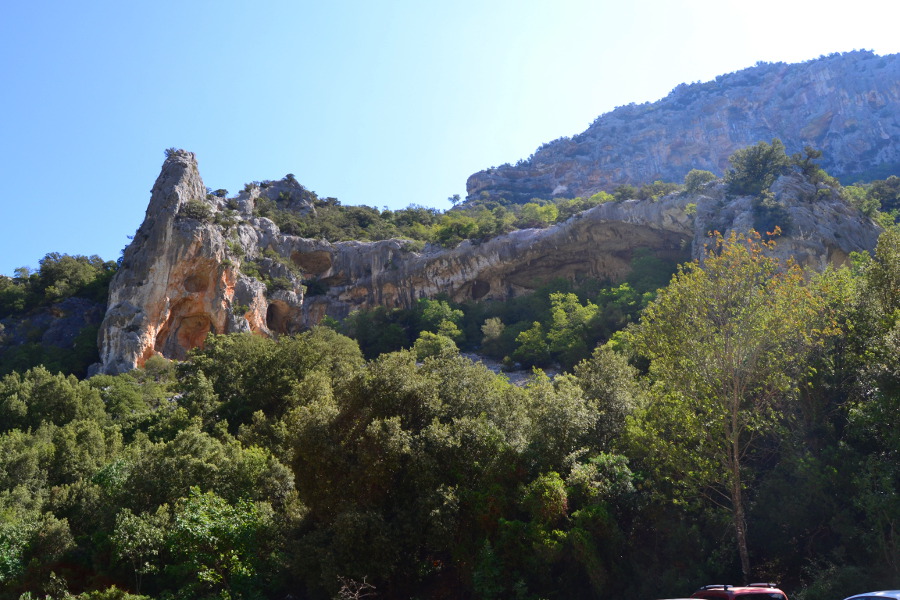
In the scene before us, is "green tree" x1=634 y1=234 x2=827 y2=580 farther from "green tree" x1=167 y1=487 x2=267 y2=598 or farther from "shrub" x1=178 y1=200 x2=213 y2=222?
"shrub" x1=178 y1=200 x2=213 y2=222

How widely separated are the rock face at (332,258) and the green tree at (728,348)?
83.2ft

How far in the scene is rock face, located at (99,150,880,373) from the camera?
129 feet

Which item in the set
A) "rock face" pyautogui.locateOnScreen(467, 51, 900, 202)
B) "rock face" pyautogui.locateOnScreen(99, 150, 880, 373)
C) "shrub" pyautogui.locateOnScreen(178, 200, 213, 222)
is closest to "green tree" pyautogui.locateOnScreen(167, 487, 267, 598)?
"rock face" pyautogui.locateOnScreen(99, 150, 880, 373)

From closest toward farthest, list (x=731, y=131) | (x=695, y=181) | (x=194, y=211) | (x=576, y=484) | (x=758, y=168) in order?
(x=576, y=484), (x=758, y=168), (x=194, y=211), (x=695, y=181), (x=731, y=131)

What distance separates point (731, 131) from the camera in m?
106

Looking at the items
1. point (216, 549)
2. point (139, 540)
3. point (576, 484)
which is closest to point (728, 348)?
point (576, 484)

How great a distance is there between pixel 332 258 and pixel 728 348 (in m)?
43.7

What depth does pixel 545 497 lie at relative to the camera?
45.4 feet

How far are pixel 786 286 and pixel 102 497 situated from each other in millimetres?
18103

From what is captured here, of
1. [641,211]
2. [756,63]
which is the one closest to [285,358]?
[641,211]

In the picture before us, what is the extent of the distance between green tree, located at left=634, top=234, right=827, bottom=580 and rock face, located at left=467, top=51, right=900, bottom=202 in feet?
281

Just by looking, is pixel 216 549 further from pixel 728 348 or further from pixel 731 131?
pixel 731 131

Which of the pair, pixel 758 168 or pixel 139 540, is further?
pixel 758 168

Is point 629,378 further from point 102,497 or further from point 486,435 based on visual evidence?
point 102,497
